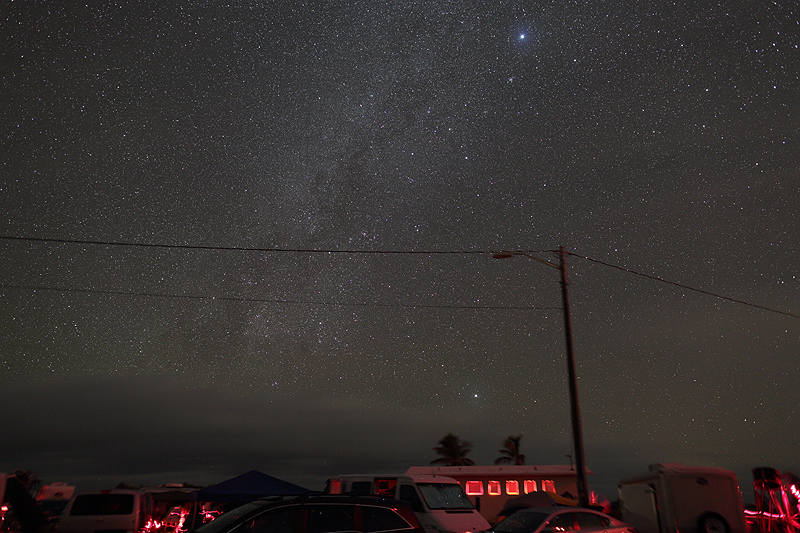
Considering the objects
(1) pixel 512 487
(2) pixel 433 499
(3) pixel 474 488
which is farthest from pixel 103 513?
(1) pixel 512 487

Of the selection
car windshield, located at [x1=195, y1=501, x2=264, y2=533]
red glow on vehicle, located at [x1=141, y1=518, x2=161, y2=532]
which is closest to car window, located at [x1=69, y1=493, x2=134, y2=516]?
red glow on vehicle, located at [x1=141, y1=518, x2=161, y2=532]

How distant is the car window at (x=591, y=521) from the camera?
12.3m

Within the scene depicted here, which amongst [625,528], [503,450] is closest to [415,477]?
[625,528]

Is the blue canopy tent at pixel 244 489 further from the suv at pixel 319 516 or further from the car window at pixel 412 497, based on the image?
the suv at pixel 319 516

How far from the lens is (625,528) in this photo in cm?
1294

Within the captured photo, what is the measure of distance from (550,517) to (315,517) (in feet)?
22.5

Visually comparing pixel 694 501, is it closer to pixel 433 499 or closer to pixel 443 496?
pixel 443 496

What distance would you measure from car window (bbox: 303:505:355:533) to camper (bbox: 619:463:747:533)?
12279 mm

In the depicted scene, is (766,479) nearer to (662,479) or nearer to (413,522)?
(662,479)

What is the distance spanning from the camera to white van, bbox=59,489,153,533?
12344 millimetres

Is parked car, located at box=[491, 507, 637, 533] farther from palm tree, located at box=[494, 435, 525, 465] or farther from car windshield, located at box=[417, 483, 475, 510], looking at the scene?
palm tree, located at box=[494, 435, 525, 465]

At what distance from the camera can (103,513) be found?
12742mm

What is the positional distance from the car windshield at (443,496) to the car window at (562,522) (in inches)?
119

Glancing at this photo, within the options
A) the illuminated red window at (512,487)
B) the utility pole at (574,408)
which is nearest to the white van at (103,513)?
the utility pole at (574,408)
